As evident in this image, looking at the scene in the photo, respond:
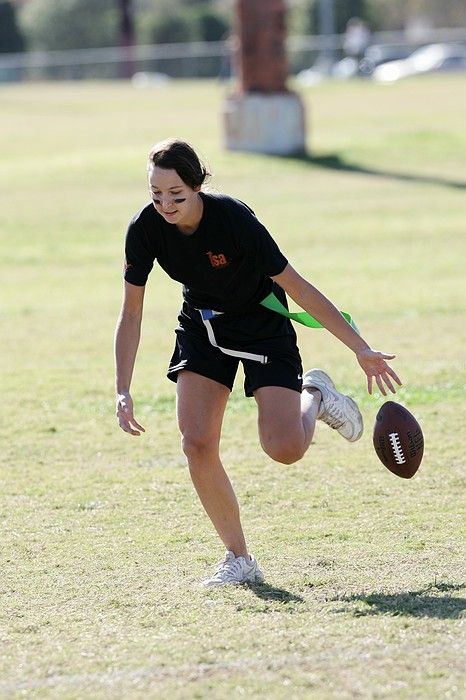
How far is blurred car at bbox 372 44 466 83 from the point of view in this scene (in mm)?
53312

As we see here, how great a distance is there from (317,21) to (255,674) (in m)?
68.5

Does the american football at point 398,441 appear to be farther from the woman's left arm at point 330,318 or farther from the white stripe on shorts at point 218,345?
the white stripe on shorts at point 218,345

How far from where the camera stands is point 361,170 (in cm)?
2503

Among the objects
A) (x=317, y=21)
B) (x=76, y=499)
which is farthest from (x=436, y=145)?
(x=317, y=21)

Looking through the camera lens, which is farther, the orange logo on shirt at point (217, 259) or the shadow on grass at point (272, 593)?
the orange logo on shirt at point (217, 259)

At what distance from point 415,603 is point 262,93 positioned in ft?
70.5

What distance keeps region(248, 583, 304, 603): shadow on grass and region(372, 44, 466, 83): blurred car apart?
47.1 m

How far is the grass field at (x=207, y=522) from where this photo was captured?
4.72 meters

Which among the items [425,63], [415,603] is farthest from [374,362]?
[425,63]

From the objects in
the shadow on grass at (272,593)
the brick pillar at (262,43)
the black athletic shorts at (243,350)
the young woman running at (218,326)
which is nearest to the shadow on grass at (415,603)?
the shadow on grass at (272,593)

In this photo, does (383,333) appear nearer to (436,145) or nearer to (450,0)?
(436,145)

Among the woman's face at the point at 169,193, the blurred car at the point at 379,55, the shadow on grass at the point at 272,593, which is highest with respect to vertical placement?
the woman's face at the point at 169,193

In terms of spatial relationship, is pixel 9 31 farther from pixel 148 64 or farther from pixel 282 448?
pixel 282 448

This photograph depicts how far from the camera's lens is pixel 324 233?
18.8 meters
